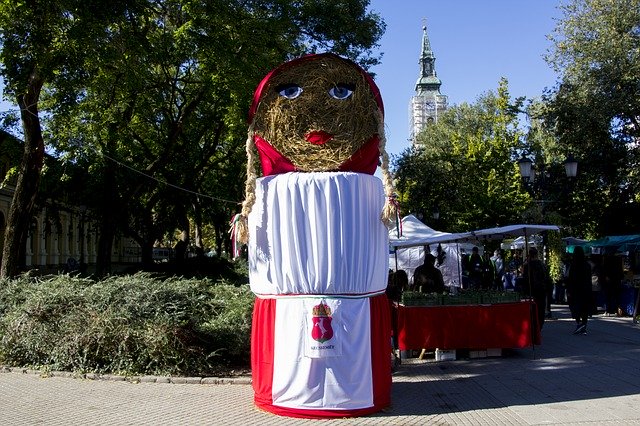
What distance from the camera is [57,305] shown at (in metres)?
10.8

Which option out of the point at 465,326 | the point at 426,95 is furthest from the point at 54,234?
the point at 426,95

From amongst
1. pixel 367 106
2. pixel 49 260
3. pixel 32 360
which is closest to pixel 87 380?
pixel 32 360

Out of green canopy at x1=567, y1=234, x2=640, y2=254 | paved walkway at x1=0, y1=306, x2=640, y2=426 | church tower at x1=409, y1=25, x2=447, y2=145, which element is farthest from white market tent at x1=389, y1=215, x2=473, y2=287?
church tower at x1=409, y1=25, x2=447, y2=145

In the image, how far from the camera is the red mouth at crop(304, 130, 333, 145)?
7.27m

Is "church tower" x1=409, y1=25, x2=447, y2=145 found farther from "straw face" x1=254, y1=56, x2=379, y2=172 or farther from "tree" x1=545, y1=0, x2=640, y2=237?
"straw face" x1=254, y1=56, x2=379, y2=172

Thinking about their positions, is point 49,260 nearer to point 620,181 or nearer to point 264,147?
point 620,181

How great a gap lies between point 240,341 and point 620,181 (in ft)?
70.7

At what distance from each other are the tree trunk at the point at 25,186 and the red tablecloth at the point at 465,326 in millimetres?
9137

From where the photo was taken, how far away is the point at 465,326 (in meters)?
11.0

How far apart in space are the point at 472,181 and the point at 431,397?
1877 cm

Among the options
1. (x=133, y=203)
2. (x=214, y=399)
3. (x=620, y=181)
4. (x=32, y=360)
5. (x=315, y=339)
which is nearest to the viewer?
(x=315, y=339)

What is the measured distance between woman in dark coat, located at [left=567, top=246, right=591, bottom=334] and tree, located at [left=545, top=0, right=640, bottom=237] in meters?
12.9

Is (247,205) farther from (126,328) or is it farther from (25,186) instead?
(25,186)

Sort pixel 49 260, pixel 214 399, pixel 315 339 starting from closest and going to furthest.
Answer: pixel 315 339
pixel 214 399
pixel 49 260
